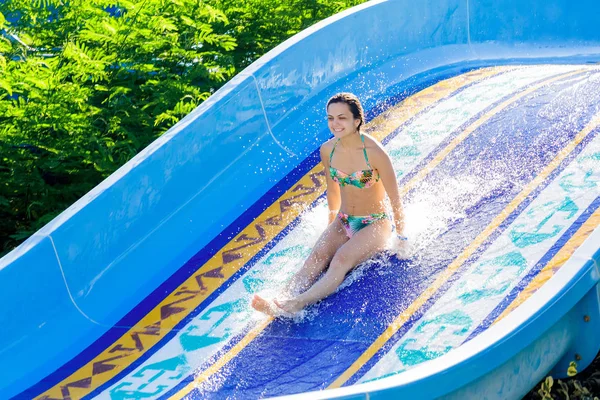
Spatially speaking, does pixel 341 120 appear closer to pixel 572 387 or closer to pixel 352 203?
pixel 352 203

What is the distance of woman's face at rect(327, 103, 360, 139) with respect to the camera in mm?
4582

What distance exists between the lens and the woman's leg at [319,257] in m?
4.50

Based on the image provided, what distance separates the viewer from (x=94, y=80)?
6.65m

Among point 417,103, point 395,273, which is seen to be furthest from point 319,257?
point 417,103

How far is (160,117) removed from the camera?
6566 millimetres

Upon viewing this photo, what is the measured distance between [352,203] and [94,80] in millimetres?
2787

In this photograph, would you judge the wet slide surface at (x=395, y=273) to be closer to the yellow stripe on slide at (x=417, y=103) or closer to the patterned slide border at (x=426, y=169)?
the patterned slide border at (x=426, y=169)

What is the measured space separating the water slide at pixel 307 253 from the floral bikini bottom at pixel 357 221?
195 millimetres

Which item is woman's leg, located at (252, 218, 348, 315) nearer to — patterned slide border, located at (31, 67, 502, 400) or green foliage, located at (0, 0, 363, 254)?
patterned slide border, located at (31, 67, 502, 400)

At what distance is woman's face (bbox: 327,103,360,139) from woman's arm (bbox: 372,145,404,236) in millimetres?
176

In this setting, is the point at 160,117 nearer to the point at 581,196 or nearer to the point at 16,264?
the point at 16,264

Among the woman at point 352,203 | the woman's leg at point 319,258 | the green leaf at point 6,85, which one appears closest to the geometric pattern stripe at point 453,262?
the woman at point 352,203

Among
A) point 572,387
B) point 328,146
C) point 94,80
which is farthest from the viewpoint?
point 94,80

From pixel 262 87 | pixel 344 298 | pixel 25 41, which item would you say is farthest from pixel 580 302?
pixel 25 41
